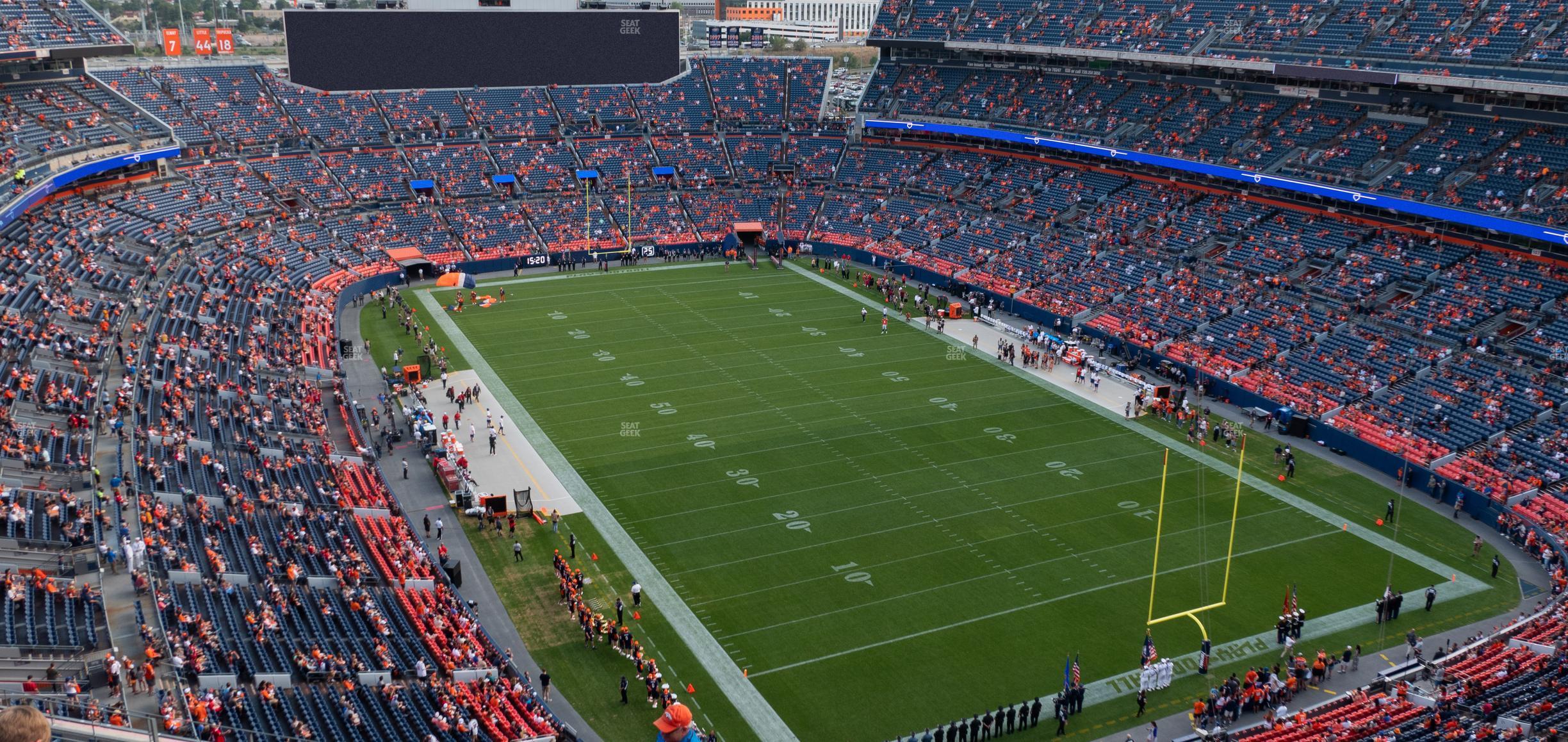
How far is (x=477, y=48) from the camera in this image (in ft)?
221

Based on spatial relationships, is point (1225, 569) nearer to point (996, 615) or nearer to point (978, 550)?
point (978, 550)

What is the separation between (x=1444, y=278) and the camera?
1662 inches

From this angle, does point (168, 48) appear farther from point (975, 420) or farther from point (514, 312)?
point (975, 420)

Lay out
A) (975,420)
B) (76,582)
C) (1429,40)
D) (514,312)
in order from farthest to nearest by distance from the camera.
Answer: (514,312), (1429,40), (975,420), (76,582)

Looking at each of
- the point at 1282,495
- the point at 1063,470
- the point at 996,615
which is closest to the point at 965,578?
the point at 996,615

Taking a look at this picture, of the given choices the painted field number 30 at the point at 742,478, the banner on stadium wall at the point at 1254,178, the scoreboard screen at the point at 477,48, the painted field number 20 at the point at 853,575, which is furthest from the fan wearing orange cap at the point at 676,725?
the scoreboard screen at the point at 477,48

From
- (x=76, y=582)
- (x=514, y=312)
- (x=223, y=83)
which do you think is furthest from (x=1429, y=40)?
(x=223, y=83)

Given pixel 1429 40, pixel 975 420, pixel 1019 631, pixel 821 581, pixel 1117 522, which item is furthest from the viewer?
pixel 1429 40

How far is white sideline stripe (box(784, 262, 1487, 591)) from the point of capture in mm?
29462

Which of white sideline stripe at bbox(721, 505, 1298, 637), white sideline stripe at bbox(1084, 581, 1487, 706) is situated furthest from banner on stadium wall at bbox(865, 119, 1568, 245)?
white sideline stripe at bbox(1084, 581, 1487, 706)

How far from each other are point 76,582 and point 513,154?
153ft

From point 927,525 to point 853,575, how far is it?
349cm

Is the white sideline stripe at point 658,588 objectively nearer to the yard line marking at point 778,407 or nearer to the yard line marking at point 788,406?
the yard line marking at point 788,406

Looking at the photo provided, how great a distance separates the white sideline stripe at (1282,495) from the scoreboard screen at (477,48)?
34223mm
